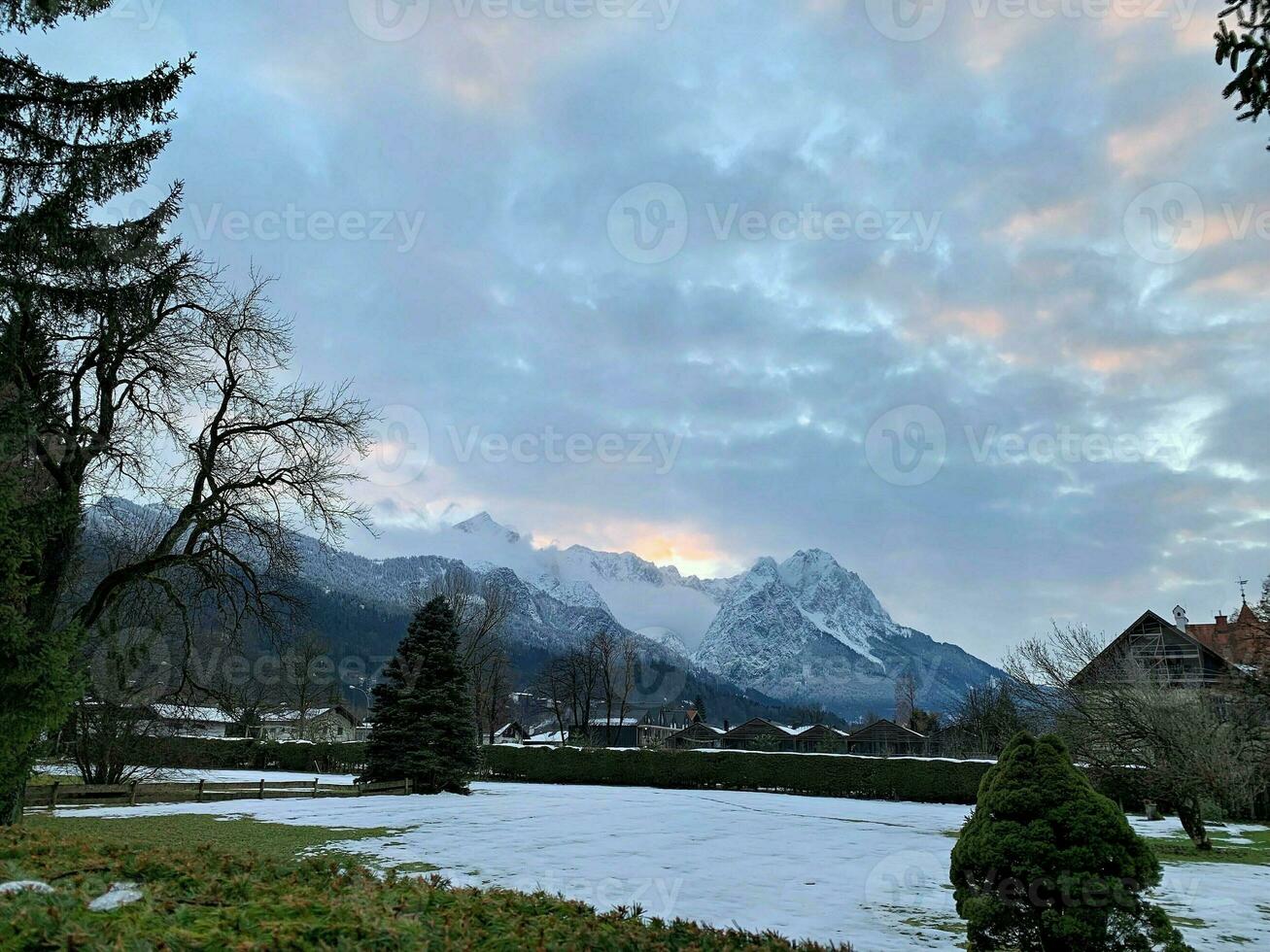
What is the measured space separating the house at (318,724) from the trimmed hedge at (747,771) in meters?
32.9

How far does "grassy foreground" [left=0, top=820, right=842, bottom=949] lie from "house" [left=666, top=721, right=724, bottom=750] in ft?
229

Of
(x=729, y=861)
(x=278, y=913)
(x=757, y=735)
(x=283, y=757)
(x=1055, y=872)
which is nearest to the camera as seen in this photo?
(x=278, y=913)

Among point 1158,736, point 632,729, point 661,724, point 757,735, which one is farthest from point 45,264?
point 661,724

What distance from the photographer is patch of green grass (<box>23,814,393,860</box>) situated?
48.0 ft

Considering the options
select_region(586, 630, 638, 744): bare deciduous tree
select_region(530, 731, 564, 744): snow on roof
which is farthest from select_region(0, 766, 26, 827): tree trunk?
select_region(586, 630, 638, 744): bare deciduous tree

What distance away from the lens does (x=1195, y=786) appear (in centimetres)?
1661

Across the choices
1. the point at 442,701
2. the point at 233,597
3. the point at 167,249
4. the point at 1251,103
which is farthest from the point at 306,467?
the point at 442,701

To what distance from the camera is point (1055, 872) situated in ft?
21.8

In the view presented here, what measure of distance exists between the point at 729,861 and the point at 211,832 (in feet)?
37.6

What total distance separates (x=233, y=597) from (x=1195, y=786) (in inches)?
844

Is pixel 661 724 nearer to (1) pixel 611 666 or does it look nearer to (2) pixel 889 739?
(1) pixel 611 666

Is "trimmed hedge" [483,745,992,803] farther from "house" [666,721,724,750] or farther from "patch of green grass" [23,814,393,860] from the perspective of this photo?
"house" [666,721,724,750]

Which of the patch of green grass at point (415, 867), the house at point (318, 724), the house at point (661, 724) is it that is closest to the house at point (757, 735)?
the house at point (661, 724)

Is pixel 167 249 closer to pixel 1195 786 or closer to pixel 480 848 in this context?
pixel 480 848
